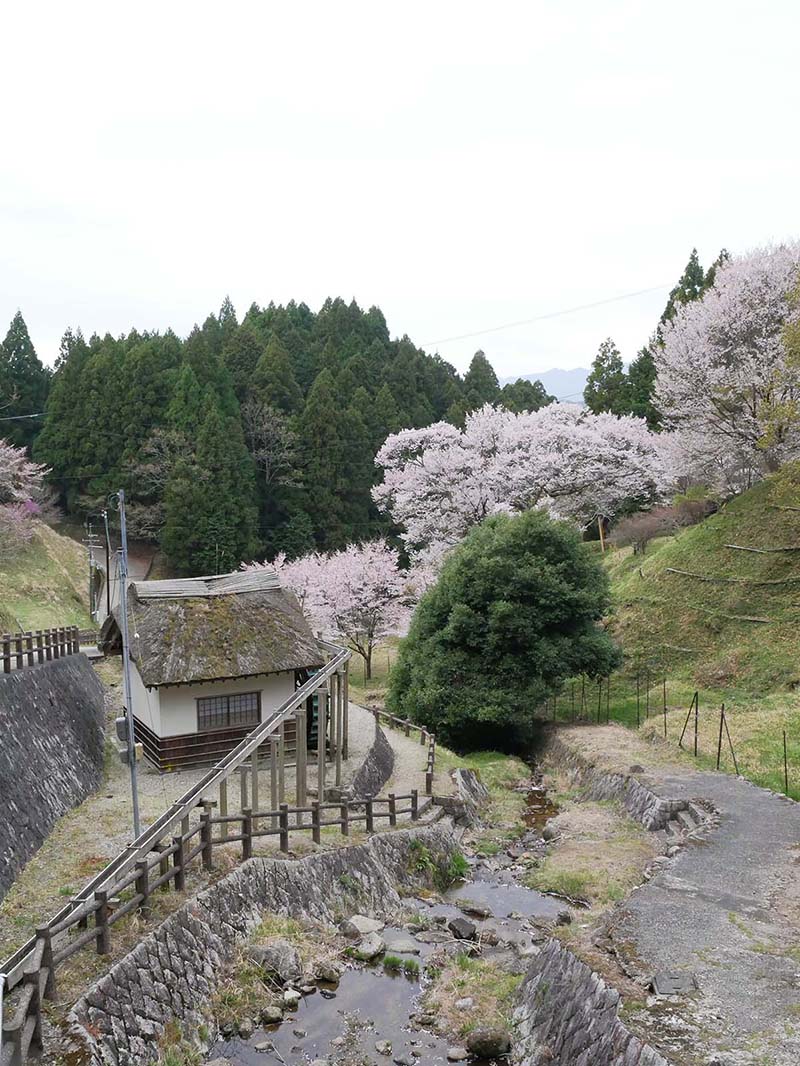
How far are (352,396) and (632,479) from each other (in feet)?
75.2

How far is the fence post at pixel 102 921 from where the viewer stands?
8.89m

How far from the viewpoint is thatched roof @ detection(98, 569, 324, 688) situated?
57.0 ft

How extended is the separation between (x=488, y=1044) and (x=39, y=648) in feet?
39.8

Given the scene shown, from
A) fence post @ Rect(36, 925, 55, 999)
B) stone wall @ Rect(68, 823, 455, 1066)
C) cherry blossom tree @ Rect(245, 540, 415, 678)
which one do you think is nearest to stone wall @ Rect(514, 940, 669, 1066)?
stone wall @ Rect(68, 823, 455, 1066)

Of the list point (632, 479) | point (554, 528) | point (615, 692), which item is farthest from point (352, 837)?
point (632, 479)

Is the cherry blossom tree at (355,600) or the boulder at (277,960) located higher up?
the cherry blossom tree at (355,600)

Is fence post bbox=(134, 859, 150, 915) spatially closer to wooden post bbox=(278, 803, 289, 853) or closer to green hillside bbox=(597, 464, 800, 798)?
wooden post bbox=(278, 803, 289, 853)

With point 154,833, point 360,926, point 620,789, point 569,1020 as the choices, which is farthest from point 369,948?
point 620,789

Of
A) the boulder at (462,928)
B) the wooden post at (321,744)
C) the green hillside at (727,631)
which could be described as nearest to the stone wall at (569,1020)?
the boulder at (462,928)

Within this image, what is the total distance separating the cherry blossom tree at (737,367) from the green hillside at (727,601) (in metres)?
1.88

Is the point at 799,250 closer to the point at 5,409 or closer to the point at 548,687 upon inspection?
the point at 548,687

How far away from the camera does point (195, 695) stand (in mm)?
17750

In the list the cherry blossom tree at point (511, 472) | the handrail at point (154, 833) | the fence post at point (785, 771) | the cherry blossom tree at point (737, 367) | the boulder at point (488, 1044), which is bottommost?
the boulder at point (488, 1044)

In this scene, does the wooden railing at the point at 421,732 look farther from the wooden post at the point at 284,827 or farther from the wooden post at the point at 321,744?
the wooden post at the point at 284,827
